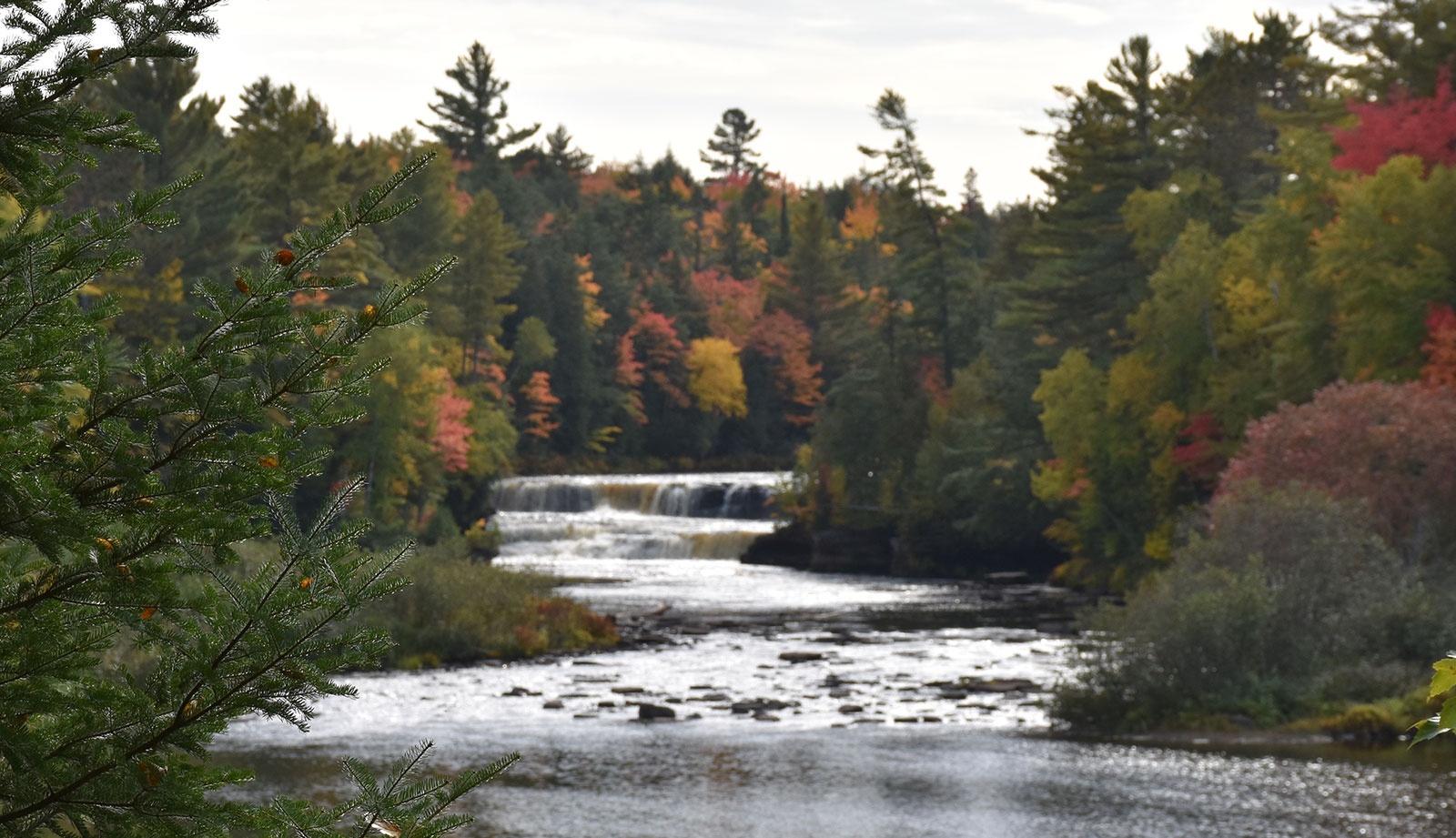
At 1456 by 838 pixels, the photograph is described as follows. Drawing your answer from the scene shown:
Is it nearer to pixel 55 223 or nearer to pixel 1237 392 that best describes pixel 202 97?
pixel 1237 392

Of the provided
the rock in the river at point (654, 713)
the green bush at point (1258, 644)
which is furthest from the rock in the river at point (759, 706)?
the green bush at point (1258, 644)

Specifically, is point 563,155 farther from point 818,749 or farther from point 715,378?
point 818,749

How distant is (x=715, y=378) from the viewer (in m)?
84.6

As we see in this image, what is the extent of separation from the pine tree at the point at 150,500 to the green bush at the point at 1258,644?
20669 mm

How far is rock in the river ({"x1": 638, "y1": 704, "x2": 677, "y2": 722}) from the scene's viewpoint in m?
24.4

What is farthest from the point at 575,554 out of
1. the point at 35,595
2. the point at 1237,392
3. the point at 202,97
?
the point at 35,595

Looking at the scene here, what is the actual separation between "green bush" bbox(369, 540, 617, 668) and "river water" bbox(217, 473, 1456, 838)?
1.25 m

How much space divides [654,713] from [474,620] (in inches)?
330

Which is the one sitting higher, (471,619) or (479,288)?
(479,288)

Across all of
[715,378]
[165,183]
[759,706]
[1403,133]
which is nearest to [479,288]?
[715,378]

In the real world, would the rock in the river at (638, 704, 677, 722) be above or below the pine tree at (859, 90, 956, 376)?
below

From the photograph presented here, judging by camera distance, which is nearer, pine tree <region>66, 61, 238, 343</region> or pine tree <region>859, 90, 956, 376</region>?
pine tree <region>66, 61, 238, 343</region>

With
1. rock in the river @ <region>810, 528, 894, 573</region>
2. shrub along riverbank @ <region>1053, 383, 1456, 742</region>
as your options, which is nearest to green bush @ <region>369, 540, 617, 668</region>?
shrub along riverbank @ <region>1053, 383, 1456, 742</region>

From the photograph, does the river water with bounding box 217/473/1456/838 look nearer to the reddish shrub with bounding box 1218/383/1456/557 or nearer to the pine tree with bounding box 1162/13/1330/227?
the reddish shrub with bounding box 1218/383/1456/557
